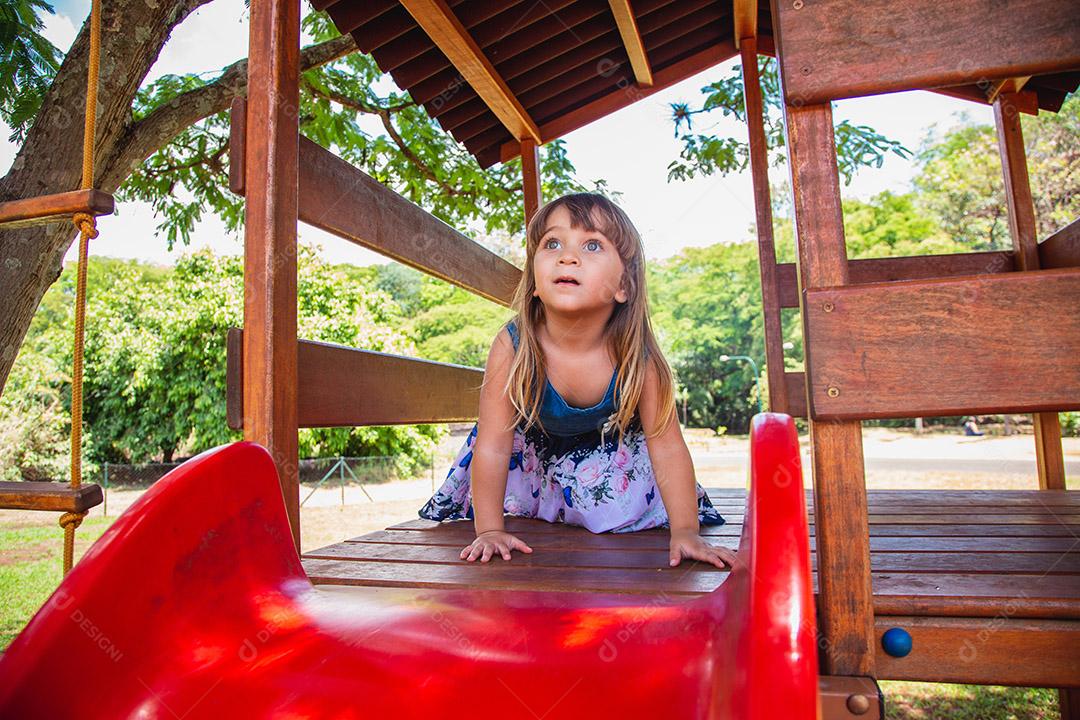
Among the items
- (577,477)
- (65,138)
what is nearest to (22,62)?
(65,138)

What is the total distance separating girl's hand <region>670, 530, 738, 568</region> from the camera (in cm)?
166

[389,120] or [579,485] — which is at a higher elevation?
[389,120]

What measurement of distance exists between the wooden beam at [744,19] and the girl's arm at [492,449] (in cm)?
259

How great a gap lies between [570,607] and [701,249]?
112 ft

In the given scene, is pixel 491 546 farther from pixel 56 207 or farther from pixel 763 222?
pixel 763 222

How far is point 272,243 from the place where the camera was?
1795mm

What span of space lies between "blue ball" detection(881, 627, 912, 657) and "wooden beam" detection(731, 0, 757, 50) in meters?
3.32

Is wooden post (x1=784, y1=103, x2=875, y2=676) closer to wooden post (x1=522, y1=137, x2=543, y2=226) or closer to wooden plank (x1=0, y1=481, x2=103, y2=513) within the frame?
wooden plank (x1=0, y1=481, x2=103, y2=513)

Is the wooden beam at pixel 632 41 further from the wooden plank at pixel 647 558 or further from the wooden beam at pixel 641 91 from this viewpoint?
the wooden plank at pixel 647 558

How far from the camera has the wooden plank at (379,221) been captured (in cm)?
201

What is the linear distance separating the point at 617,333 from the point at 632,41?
199cm

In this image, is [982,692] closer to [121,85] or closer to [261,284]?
[261,284]

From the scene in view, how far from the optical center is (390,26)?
3062 mm

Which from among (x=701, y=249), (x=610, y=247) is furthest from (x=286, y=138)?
(x=701, y=249)
